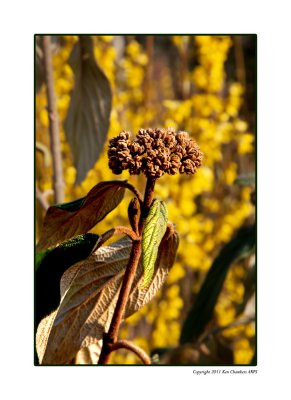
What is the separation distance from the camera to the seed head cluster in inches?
13.7

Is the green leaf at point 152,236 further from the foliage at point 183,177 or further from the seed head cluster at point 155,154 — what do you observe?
the foliage at point 183,177

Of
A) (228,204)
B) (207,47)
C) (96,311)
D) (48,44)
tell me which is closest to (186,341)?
(48,44)

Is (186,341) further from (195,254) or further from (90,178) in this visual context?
(195,254)

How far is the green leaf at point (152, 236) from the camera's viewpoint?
331mm

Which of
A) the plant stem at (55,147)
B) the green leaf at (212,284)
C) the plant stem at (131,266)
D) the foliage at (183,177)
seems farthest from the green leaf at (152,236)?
the foliage at (183,177)

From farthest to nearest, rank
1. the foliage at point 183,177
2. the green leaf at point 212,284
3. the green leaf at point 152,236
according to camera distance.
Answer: the foliage at point 183,177, the green leaf at point 212,284, the green leaf at point 152,236

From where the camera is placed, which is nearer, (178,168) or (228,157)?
(178,168)

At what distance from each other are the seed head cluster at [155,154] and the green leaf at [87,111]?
463mm

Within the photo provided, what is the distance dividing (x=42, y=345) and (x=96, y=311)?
5 centimetres

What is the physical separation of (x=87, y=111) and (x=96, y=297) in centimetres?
44

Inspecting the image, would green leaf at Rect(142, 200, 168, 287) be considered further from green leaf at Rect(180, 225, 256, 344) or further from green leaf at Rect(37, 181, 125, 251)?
green leaf at Rect(180, 225, 256, 344)

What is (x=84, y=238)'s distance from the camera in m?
0.39
